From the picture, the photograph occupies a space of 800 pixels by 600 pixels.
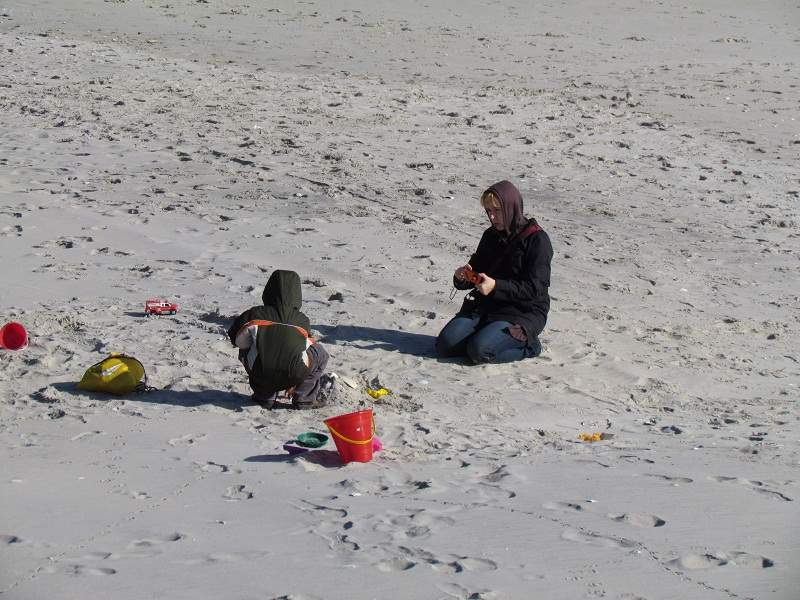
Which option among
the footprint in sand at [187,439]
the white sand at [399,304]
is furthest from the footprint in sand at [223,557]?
the footprint in sand at [187,439]

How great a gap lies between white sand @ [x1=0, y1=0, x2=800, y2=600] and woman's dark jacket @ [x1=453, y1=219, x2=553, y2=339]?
12.1 inches

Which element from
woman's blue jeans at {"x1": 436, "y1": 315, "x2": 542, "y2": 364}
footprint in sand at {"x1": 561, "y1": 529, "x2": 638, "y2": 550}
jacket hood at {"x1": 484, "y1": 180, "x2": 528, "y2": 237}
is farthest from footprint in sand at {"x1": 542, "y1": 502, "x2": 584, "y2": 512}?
jacket hood at {"x1": 484, "y1": 180, "x2": 528, "y2": 237}

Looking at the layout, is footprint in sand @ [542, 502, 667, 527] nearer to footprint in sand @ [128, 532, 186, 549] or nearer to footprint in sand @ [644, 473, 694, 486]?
footprint in sand @ [644, 473, 694, 486]

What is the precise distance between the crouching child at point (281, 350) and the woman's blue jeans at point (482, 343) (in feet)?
3.58

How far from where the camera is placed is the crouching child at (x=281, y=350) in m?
5.76

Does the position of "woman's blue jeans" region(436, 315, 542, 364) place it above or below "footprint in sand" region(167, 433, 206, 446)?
above

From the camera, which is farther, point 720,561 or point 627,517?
point 627,517

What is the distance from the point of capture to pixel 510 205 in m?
6.79

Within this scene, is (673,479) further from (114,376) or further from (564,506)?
(114,376)

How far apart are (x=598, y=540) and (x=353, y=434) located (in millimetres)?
1330

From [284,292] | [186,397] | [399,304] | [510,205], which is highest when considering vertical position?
[510,205]

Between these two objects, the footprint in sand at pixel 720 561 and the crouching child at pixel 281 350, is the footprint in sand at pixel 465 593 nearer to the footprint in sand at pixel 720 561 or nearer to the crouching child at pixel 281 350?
the footprint in sand at pixel 720 561

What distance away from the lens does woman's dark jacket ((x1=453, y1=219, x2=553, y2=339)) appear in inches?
270

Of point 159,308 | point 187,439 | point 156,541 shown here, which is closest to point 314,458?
point 187,439
